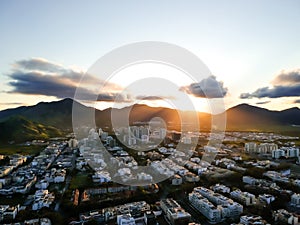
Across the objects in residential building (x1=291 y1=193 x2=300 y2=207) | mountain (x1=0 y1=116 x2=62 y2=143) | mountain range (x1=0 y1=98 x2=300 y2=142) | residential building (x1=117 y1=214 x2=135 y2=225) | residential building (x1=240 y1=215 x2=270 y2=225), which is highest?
mountain range (x1=0 y1=98 x2=300 y2=142)

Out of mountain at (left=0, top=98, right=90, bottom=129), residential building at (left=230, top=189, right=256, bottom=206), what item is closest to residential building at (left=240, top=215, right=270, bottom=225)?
residential building at (left=230, top=189, right=256, bottom=206)

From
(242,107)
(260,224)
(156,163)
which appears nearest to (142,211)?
(260,224)

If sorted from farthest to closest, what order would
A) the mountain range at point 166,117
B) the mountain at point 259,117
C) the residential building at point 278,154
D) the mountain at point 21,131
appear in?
the mountain at point 259,117 < the mountain range at point 166,117 < the mountain at point 21,131 < the residential building at point 278,154

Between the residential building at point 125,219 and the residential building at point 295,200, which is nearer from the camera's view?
the residential building at point 125,219

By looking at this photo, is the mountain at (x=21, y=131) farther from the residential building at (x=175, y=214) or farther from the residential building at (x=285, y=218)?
the residential building at (x=285, y=218)

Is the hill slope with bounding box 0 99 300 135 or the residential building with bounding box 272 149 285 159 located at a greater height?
the hill slope with bounding box 0 99 300 135

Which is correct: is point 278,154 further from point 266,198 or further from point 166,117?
point 166,117

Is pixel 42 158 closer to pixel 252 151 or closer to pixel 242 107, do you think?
pixel 252 151

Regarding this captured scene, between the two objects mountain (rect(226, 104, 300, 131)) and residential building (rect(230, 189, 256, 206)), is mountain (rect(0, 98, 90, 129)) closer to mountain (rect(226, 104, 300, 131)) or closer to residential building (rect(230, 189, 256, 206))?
mountain (rect(226, 104, 300, 131))

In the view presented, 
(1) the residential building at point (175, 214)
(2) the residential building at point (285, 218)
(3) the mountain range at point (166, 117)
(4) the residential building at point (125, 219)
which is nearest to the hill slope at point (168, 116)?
(3) the mountain range at point (166, 117)
